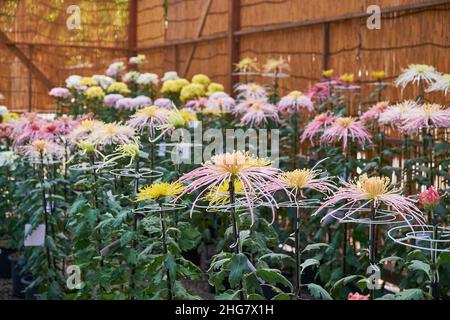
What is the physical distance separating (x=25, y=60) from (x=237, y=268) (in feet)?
31.2

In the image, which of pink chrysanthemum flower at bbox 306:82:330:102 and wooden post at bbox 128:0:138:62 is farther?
wooden post at bbox 128:0:138:62

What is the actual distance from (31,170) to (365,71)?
246 cm

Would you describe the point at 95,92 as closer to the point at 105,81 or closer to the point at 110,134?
the point at 105,81

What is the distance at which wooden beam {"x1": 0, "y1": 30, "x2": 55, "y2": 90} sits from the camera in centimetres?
1060

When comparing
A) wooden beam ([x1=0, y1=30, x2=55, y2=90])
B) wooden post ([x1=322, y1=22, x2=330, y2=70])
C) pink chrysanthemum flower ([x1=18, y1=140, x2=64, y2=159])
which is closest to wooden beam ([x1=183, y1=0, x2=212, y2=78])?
wooden beam ([x1=0, y1=30, x2=55, y2=90])

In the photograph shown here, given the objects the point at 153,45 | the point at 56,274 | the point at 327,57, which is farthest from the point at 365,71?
the point at 153,45

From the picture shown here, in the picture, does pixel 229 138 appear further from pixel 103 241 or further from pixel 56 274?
pixel 103 241

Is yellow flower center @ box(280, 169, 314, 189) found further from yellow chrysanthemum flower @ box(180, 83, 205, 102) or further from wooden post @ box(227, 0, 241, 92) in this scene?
wooden post @ box(227, 0, 241, 92)

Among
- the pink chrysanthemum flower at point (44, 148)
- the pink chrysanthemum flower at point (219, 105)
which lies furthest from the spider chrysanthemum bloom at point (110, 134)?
the pink chrysanthemum flower at point (219, 105)

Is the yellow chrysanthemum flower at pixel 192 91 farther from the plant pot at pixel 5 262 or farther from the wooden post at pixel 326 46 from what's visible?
the plant pot at pixel 5 262

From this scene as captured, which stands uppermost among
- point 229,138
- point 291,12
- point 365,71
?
point 291,12

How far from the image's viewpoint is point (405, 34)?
4.84 metres

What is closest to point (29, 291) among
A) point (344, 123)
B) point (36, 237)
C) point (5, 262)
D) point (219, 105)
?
point (5, 262)

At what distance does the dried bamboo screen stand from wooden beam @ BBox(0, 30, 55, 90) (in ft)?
0.20
